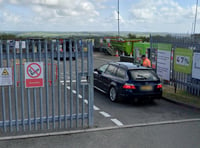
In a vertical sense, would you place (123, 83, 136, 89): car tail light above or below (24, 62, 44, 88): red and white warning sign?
below

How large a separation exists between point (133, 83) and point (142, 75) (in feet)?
1.76

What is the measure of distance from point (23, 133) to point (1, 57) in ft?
6.08

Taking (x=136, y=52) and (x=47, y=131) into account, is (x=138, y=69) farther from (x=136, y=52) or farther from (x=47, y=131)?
(x=136, y=52)

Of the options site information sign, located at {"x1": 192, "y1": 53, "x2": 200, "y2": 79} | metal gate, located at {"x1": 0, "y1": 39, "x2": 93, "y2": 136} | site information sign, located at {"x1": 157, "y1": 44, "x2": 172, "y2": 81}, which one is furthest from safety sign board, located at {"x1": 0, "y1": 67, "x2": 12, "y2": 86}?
site information sign, located at {"x1": 157, "y1": 44, "x2": 172, "y2": 81}

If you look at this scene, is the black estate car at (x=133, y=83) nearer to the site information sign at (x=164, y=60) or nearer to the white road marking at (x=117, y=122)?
the white road marking at (x=117, y=122)

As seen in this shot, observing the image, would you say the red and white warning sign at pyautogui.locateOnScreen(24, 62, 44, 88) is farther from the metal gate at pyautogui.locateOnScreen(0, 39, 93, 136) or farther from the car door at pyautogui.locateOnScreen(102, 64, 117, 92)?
the car door at pyautogui.locateOnScreen(102, 64, 117, 92)

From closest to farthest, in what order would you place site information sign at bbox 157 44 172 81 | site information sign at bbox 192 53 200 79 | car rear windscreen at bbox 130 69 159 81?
car rear windscreen at bbox 130 69 159 81, site information sign at bbox 192 53 200 79, site information sign at bbox 157 44 172 81

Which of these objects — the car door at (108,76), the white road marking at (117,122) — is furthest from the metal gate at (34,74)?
the car door at (108,76)

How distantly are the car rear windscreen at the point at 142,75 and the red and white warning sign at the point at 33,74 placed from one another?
4293 mm

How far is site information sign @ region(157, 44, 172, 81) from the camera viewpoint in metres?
12.3

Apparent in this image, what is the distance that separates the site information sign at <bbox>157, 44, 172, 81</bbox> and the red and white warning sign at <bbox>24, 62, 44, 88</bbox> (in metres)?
7.50

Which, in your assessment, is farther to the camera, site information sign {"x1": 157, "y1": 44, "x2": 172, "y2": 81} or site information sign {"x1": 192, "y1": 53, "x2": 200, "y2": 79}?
site information sign {"x1": 157, "y1": 44, "x2": 172, "y2": 81}

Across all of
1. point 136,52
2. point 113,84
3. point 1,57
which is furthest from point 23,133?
point 136,52

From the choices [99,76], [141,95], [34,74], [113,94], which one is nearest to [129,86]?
[141,95]
